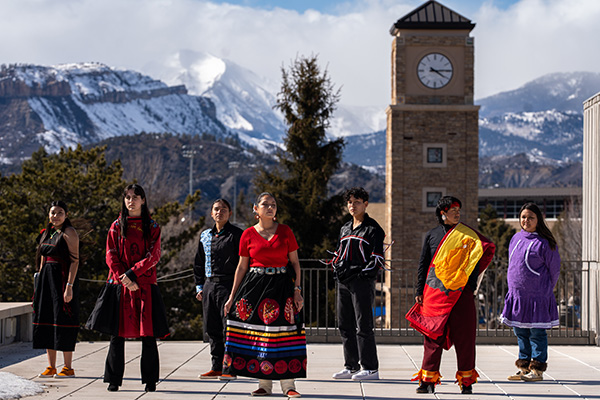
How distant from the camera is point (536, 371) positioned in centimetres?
863

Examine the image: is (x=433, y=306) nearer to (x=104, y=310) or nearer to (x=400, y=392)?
(x=400, y=392)

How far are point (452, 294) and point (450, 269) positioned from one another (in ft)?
0.73

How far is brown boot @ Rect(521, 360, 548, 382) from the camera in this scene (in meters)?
8.60

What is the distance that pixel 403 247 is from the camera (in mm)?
40344

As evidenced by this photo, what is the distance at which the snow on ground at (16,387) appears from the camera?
7.52 metres

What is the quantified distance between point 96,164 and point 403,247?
56.1 ft

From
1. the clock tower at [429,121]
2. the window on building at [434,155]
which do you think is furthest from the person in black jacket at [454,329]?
the window on building at [434,155]

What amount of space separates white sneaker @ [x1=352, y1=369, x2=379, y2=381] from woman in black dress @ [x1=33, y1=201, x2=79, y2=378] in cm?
287

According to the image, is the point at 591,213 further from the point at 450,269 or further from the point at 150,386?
the point at 150,386

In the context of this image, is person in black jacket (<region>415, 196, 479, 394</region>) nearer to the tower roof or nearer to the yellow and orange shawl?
the yellow and orange shawl

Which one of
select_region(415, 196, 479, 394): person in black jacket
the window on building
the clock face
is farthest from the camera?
the window on building

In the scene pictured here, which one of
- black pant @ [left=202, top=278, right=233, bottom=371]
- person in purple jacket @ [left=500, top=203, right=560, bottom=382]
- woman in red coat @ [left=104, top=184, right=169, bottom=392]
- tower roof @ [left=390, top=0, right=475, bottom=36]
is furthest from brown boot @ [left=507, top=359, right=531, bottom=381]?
tower roof @ [left=390, top=0, right=475, bottom=36]

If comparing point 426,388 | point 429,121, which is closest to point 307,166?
point 429,121

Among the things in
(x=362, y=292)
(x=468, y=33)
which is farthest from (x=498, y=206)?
(x=362, y=292)
